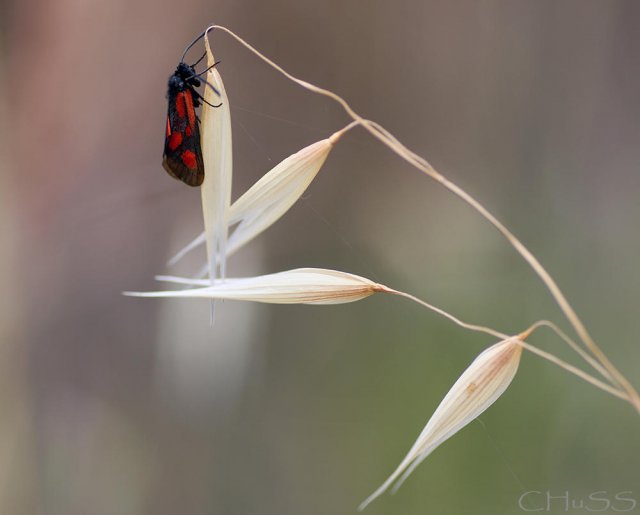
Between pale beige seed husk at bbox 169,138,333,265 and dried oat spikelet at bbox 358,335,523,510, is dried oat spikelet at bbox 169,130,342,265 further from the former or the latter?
dried oat spikelet at bbox 358,335,523,510

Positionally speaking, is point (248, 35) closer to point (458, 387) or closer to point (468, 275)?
point (468, 275)

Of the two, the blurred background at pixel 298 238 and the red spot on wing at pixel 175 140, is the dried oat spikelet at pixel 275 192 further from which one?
the blurred background at pixel 298 238

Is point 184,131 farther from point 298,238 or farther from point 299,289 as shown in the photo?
point 298,238

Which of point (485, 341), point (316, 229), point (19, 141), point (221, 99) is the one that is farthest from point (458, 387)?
point (19, 141)

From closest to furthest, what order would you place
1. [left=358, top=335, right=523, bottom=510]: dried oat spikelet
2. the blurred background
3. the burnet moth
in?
[left=358, top=335, right=523, bottom=510]: dried oat spikelet → the burnet moth → the blurred background

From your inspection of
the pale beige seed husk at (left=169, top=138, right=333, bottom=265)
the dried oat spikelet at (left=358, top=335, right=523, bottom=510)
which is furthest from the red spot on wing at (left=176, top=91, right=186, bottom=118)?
the dried oat spikelet at (left=358, top=335, right=523, bottom=510)

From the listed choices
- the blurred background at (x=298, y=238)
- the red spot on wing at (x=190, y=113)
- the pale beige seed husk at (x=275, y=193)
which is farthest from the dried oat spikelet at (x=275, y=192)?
the blurred background at (x=298, y=238)
